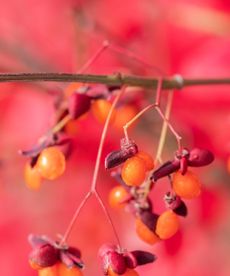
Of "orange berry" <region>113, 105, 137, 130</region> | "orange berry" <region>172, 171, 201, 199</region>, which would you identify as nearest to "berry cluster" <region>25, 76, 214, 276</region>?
"orange berry" <region>172, 171, 201, 199</region>

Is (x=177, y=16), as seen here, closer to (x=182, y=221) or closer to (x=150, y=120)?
(x=150, y=120)

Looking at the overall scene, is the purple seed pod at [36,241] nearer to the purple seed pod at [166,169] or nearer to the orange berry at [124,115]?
the purple seed pod at [166,169]

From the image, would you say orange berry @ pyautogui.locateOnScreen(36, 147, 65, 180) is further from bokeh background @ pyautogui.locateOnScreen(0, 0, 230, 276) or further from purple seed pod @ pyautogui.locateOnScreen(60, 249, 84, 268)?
bokeh background @ pyautogui.locateOnScreen(0, 0, 230, 276)

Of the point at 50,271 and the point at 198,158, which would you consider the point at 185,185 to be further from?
the point at 50,271

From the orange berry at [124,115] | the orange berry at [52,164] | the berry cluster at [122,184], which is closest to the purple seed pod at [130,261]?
the berry cluster at [122,184]

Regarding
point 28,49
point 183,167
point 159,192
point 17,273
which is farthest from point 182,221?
point 183,167
